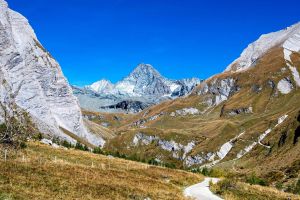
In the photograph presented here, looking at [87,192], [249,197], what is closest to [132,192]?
[87,192]

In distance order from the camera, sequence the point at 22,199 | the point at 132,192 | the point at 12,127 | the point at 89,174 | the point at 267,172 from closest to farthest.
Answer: the point at 22,199
the point at 132,192
the point at 12,127
the point at 89,174
the point at 267,172

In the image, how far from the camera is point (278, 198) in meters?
57.1

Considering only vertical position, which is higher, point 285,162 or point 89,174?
point 285,162

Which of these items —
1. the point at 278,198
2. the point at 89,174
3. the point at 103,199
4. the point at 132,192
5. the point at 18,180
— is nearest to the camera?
the point at 103,199

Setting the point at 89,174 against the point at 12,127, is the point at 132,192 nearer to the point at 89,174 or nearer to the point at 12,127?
the point at 89,174

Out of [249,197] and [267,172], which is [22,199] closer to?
[249,197]

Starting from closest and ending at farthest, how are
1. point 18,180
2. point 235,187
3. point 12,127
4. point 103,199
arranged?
point 103,199 < point 18,180 < point 12,127 < point 235,187

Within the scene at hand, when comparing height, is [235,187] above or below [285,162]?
below

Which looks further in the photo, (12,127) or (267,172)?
(267,172)

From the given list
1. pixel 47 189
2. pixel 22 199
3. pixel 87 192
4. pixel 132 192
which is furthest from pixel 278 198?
pixel 22 199

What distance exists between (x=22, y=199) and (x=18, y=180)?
321 inches

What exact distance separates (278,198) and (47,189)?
111 feet

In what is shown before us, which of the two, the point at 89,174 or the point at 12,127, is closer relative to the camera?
the point at 12,127

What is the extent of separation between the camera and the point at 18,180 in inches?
1577
